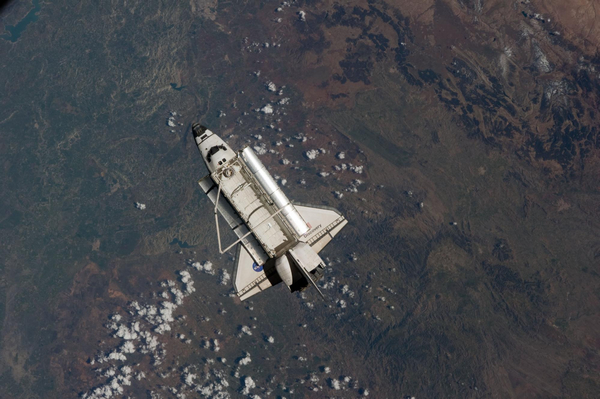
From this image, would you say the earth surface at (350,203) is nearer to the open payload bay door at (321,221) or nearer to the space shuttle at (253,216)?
the open payload bay door at (321,221)

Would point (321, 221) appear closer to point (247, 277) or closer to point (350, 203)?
point (247, 277)

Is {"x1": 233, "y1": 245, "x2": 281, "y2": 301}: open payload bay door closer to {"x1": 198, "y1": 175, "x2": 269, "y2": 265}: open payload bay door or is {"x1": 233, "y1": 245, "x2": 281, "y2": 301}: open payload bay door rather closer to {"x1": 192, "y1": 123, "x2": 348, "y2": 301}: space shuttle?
{"x1": 192, "y1": 123, "x2": 348, "y2": 301}: space shuttle

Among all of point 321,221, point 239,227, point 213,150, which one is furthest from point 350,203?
point 213,150

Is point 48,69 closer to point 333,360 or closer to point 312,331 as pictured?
point 312,331

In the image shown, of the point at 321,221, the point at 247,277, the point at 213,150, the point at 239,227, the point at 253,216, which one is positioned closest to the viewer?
the point at 253,216

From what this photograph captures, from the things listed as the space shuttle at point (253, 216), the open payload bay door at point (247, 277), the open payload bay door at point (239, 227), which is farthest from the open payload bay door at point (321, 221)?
the open payload bay door at point (247, 277)

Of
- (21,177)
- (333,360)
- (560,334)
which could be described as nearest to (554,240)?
(560,334)

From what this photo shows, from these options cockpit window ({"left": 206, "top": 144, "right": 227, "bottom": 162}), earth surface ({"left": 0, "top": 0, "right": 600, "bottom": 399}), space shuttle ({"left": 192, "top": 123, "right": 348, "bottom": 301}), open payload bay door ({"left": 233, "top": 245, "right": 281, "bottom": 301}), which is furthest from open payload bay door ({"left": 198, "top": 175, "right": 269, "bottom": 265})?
earth surface ({"left": 0, "top": 0, "right": 600, "bottom": 399})
